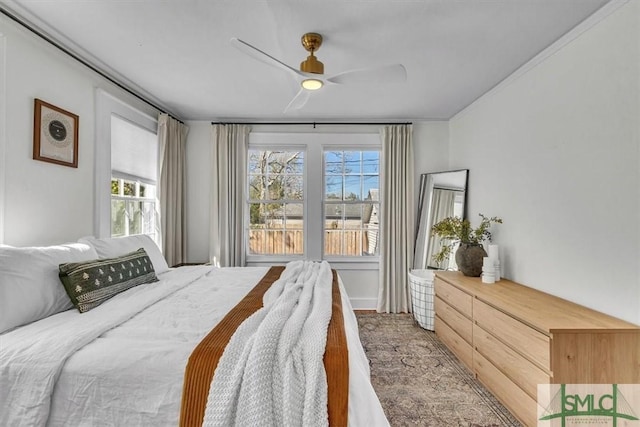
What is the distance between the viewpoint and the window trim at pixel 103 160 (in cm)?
274

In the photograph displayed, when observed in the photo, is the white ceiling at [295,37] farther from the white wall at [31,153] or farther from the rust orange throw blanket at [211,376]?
the rust orange throw blanket at [211,376]

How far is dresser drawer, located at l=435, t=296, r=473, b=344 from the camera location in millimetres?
2588

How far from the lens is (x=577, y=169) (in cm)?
212

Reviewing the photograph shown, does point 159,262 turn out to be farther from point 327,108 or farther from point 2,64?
point 327,108

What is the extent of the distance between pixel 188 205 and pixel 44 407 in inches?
127

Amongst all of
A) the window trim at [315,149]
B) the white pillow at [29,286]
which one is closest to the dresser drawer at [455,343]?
the window trim at [315,149]

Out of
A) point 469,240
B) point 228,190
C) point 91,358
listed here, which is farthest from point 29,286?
point 469,240

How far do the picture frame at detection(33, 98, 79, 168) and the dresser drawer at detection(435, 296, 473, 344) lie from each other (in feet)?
11.3

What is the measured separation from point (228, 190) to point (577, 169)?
3.56 meters

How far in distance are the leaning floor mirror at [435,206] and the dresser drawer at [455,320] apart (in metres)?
0.73

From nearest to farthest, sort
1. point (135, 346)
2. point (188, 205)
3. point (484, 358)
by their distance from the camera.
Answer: point (135, 346)
point (484, 358)
point (188, 205)

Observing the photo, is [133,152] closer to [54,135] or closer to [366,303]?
[54,135]

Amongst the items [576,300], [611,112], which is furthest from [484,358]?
[611,112]

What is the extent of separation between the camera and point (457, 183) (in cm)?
385
